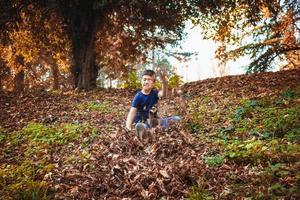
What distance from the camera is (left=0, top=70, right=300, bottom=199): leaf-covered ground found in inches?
160

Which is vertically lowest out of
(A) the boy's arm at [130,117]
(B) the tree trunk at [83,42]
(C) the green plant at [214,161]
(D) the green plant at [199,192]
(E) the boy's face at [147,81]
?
(D) the green plant at [199,192]

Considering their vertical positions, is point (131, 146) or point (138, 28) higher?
point (138, 28)

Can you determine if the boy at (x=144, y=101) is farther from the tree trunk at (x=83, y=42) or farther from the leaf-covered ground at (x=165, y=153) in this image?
the tree trunk at (x=83, y=42)

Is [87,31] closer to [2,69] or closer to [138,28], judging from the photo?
[138,28]

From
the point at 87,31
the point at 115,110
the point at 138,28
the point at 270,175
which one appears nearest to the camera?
the point at 270,175

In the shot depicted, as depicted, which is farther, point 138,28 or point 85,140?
point 138,28

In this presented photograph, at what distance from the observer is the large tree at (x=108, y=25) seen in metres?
12.8

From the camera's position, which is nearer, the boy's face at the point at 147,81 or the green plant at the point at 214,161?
the green plant at the point at 214,161

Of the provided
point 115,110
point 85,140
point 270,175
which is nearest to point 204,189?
point 270,175

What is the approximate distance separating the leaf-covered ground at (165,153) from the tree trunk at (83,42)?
4.88 metres

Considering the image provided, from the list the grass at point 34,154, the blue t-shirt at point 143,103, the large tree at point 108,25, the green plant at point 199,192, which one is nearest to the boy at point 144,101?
the blue t-shirt at point 143,103

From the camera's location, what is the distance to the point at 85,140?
652cm

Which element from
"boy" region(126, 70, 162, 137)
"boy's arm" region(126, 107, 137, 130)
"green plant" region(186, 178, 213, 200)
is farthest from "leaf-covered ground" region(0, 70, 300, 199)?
"boy" region(126, 70, 162, 137)

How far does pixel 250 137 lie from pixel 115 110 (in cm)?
479
